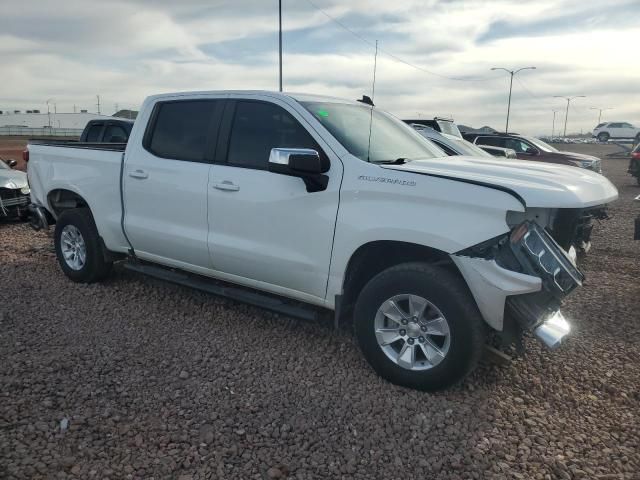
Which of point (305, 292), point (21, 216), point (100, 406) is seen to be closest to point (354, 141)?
point (305, 292)

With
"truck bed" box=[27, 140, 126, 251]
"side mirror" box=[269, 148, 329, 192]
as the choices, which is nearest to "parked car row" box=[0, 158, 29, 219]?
"truck bed" box=[27, 140, 126, 251]

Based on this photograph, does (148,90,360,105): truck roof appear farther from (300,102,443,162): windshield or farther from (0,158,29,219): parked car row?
(0,158,29,219): parked car row

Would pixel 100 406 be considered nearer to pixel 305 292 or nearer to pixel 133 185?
pixel 305 292

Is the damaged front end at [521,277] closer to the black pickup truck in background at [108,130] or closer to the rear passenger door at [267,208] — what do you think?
the rear passenger door at [267,208]

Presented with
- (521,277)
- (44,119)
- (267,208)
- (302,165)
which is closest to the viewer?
(521,277)

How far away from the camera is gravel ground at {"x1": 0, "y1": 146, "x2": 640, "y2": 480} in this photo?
284cm

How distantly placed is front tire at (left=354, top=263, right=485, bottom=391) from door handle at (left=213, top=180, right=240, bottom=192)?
1.31 m

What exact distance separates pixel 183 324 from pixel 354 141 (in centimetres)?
218

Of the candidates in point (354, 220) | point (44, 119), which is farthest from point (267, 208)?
point (44, 119)

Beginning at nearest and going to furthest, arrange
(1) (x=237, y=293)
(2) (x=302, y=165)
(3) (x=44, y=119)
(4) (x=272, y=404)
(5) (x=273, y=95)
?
(4) (x=272, y=404) → (2) (x=302, y=165) → (5) (x=273, y=95) → (1) (x=237, y=293) → (3) (x=44, y=119)

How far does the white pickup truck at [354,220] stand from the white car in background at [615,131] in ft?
204

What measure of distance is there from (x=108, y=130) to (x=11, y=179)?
1812 millimetres

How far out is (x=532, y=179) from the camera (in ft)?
11.3

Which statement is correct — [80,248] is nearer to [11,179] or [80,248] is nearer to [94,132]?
[11,179]
